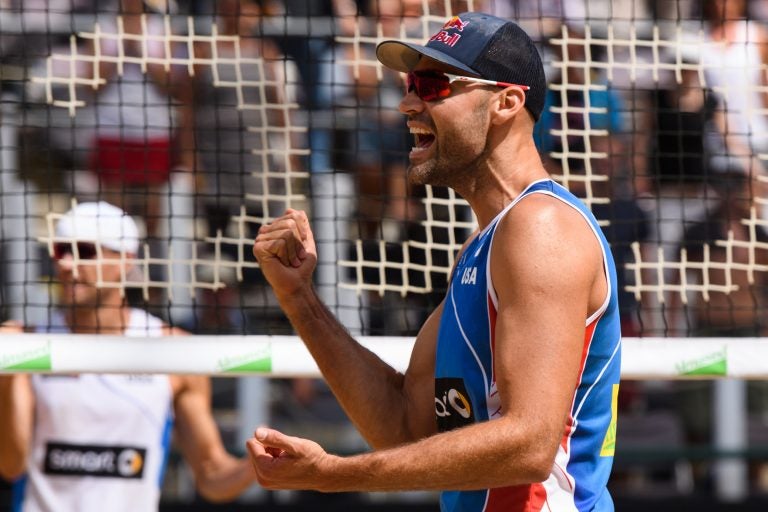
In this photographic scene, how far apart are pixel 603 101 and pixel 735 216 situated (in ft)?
3.20

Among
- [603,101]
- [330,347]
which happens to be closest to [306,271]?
[330,347]

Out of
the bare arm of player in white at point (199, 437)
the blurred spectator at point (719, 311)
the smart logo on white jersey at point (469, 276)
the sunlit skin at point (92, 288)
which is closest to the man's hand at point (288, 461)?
the smart logo on white jersey at point (469, 276)

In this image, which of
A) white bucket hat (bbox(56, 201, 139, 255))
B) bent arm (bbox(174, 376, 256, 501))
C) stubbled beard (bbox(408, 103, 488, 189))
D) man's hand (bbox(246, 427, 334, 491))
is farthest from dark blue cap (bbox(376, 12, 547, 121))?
bent arm (bbox(174, 376, 256, 501))

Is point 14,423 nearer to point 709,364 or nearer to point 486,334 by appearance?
point 709,364

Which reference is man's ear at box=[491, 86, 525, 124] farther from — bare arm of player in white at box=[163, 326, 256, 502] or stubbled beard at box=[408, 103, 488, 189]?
bare arm of player in white at box=[163, 326, 256, 502]

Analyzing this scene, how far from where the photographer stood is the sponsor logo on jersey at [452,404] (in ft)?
10.7

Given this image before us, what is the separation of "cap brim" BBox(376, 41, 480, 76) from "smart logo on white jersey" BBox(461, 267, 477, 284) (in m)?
0.50

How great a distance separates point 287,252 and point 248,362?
0.83 m

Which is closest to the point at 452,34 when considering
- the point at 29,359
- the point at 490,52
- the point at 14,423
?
the point at 490,52

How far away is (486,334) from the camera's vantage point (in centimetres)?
318

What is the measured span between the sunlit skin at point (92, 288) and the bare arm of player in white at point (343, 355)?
5.53ft

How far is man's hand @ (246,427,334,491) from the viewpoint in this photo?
9.75ft

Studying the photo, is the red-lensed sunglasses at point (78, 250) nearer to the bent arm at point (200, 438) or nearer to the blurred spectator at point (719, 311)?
the bent arm at point (200, 438)

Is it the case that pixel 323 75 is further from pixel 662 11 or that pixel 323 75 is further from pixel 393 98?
pixel 662 11
